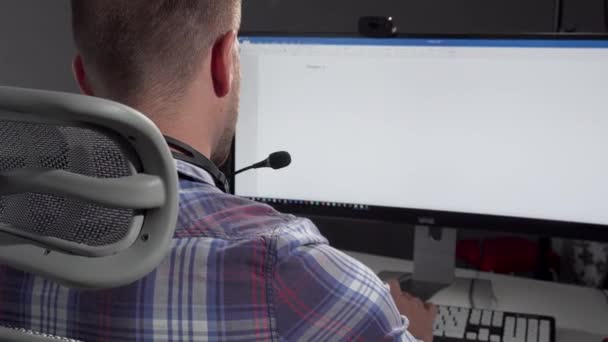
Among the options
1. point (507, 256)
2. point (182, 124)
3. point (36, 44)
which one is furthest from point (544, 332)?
point (36, 44)

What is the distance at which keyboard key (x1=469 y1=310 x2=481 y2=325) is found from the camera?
44.0 inches

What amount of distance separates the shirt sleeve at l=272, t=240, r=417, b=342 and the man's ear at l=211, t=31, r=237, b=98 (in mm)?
208

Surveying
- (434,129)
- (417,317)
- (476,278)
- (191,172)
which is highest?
(191,172)

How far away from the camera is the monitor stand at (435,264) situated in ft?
4.33

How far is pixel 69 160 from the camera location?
1.56 feet

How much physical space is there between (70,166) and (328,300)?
25 centimetres

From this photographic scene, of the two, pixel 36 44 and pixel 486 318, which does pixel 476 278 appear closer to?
pixel 486 318

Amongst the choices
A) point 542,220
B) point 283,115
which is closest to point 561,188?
point 542,220

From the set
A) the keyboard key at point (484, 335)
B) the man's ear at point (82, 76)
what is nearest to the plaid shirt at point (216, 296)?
the man's ear at point (82, 76)

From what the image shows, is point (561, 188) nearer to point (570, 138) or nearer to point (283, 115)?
point (570, 138)

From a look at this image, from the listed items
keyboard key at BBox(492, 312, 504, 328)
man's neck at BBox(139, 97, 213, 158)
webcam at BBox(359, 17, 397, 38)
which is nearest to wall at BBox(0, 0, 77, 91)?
webcam at BBox(359, 17, 397, 38)

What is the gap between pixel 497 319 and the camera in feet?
3.68

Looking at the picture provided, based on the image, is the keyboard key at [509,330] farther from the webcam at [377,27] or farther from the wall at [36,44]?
the wall at [36,44]

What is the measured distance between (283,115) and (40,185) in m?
0.89
